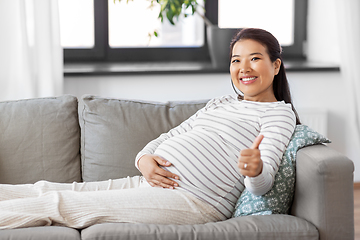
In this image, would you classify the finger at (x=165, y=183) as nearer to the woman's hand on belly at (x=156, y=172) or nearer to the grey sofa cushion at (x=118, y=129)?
the woman's hand on belly at (x=156, y=172)

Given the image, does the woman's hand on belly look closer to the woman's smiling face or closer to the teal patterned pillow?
the teal patterned pillow

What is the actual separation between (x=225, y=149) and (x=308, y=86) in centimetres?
128

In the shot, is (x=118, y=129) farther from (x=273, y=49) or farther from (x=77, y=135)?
(x=273, y=49)

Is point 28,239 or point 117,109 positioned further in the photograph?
point 117,109

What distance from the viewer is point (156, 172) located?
150 centimetres

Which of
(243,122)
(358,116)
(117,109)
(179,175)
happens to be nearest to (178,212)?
(179,175)

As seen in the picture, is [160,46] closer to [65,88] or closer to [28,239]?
[65,88]

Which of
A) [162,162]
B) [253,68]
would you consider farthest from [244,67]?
[162,162]

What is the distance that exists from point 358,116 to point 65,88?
169 centimetres

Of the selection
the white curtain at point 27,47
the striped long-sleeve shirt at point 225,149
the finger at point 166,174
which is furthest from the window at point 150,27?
the finger at point 166,174

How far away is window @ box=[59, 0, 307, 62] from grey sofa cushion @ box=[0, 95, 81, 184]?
3.12 feet

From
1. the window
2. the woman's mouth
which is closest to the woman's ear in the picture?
the woman's mouth

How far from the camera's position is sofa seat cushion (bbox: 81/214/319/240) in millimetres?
1281

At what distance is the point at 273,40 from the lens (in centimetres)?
165
